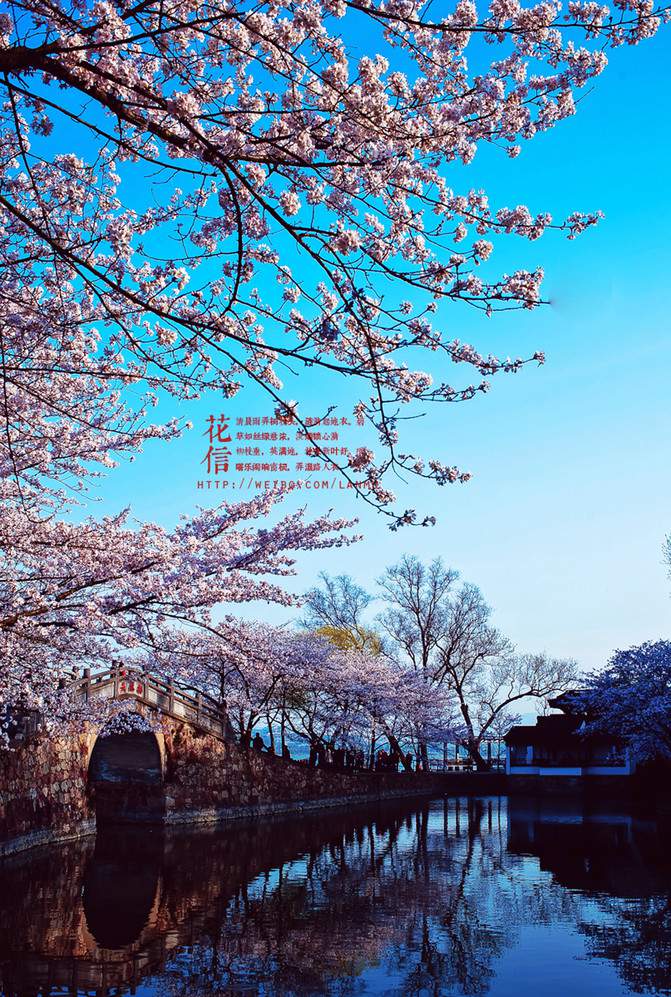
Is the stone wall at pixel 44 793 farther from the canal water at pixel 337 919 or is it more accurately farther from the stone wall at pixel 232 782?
the stone wall at pixel 232 782

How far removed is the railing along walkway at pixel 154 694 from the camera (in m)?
22.1

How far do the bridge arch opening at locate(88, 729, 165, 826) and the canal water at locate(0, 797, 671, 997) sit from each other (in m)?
4.82

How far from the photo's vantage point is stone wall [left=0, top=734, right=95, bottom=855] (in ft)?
57.2

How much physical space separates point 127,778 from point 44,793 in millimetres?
6680

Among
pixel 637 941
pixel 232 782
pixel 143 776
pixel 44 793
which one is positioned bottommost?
pixel 232 782

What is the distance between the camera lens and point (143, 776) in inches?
1037

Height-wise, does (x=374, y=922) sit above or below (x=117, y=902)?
above

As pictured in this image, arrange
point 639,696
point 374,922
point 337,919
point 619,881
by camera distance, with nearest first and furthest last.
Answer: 1. point 374,922
2. point 337,919
3. point 619,881
4. point 639,696

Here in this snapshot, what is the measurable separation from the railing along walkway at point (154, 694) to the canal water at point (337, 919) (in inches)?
157

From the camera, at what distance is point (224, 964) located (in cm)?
866

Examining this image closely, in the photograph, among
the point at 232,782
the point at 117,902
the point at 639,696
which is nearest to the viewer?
the point at 117,902

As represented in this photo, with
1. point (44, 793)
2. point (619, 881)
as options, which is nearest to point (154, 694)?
point (44, 793)

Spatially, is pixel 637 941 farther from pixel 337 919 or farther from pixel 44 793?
pixel 44 793

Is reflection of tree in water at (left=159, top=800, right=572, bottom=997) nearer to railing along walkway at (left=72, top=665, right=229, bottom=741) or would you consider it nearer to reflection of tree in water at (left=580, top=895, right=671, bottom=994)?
reflection of tree in water at (left=580, top=895, right=671, bottom=994)
